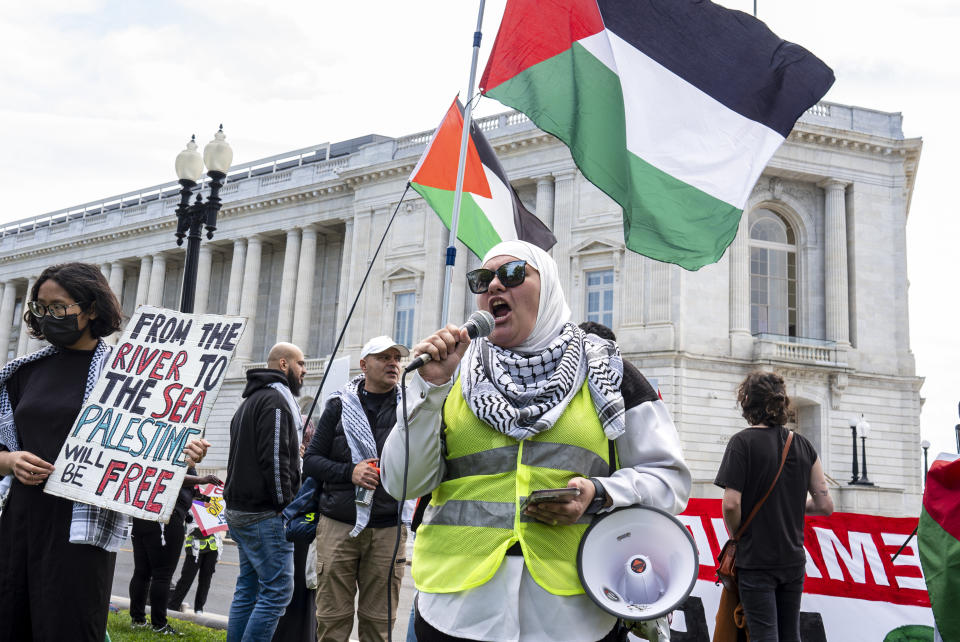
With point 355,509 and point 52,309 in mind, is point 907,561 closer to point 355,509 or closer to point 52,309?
point 355,509

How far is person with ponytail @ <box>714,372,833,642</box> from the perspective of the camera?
472 centimetres

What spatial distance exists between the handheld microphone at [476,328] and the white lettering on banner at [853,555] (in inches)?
181

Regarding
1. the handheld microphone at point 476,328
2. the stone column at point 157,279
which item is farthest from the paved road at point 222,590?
the stone column at point 157,279

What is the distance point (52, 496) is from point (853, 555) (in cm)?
525

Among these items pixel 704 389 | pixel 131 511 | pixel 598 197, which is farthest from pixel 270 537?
pixel 598 197

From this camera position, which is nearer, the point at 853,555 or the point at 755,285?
the point at 853,555

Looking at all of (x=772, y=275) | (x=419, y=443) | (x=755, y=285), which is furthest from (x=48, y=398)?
(x=772, y=275)

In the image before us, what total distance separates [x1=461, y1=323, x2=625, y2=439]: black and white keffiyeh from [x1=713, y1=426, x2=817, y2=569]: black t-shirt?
2457mm

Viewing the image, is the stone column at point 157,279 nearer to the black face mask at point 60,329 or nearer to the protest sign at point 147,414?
the protest sign at point 147,414

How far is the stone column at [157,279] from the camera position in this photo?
45.8 meters

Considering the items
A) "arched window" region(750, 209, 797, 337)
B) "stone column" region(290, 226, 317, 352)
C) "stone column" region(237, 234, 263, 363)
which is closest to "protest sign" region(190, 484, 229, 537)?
"arched window" region(750, 209, 797, 337)

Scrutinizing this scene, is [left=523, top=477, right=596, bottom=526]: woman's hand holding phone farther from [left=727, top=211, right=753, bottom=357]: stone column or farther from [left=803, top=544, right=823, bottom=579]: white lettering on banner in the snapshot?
[left=727, top=211, right=753, bottom=357]: stone column

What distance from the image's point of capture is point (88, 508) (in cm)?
335

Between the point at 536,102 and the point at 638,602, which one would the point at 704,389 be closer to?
the point at 536,102
